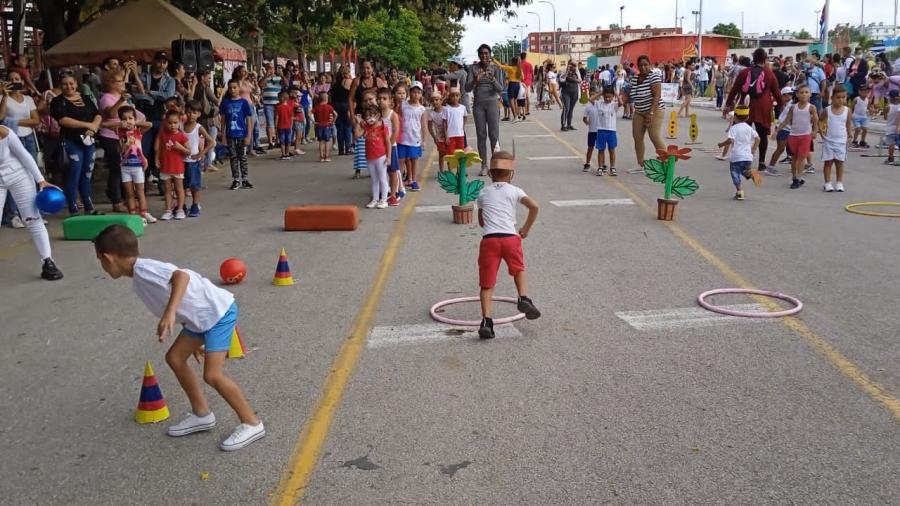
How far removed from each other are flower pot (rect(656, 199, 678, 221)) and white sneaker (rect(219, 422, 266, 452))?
7.54 meters

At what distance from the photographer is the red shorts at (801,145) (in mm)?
13992

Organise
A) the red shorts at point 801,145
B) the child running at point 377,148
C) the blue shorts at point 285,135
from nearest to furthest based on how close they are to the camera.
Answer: the child running at point 377,148 < the red shorts at point 801,145 < the blue shorts at point 285,135

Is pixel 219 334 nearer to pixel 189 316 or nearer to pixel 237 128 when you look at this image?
pixel 189 316

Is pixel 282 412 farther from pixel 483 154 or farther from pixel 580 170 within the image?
pixel 580 170

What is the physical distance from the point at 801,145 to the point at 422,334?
9811 mm

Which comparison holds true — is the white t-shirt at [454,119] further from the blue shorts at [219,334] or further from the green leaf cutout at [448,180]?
the blue shorts at [219,334]

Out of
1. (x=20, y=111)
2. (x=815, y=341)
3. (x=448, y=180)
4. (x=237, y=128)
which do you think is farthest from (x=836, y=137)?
(x=20, y=111)

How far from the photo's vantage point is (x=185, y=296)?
4457 millimetres

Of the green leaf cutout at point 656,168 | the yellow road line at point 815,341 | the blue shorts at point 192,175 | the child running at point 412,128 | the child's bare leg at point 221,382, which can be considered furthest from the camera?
the child running at point 412,128

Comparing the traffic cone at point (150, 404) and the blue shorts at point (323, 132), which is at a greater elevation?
the blue shorts at point (323, 132)

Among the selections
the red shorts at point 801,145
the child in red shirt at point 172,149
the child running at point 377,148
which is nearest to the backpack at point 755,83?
the red shorts at point 801,145

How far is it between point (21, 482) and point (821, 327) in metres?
5.43

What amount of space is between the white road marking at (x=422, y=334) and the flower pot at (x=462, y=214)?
14.8 ft

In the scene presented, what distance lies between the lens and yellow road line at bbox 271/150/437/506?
13.7 feet
